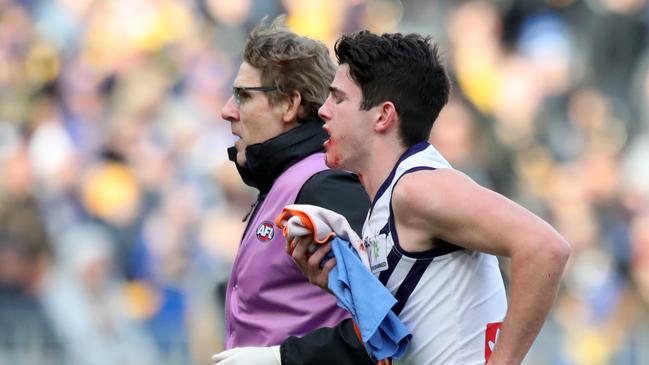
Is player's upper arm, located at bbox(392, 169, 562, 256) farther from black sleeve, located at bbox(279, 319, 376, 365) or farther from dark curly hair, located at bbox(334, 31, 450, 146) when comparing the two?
black sleeve, located at bbox(279, 319, 376, 365)

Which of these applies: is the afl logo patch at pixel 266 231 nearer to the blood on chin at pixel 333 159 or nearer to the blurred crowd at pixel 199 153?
the blood on chin at pixel 333 159

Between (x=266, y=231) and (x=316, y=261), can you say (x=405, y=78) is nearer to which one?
(x=316, y=261)

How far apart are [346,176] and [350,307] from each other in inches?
30.0

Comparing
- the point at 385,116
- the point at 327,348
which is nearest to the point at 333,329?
the point at 327,348

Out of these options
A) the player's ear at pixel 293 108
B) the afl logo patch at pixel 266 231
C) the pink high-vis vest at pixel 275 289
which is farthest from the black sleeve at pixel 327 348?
the player's ear at pixel 293 108

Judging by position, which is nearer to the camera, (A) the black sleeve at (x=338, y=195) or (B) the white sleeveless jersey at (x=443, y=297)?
(B) the white sleeveless jersey at (x=443, y=297)

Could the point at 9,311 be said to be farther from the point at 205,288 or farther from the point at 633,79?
the point at 633,79

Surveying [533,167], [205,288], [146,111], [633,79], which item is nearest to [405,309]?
[205,288]

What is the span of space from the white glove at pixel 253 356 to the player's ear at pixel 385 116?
0.75m

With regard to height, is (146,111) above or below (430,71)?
below

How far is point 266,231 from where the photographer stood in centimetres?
399

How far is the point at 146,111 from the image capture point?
9.84 metres

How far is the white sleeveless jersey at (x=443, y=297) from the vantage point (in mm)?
3242

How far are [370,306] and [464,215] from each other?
1.17ft
